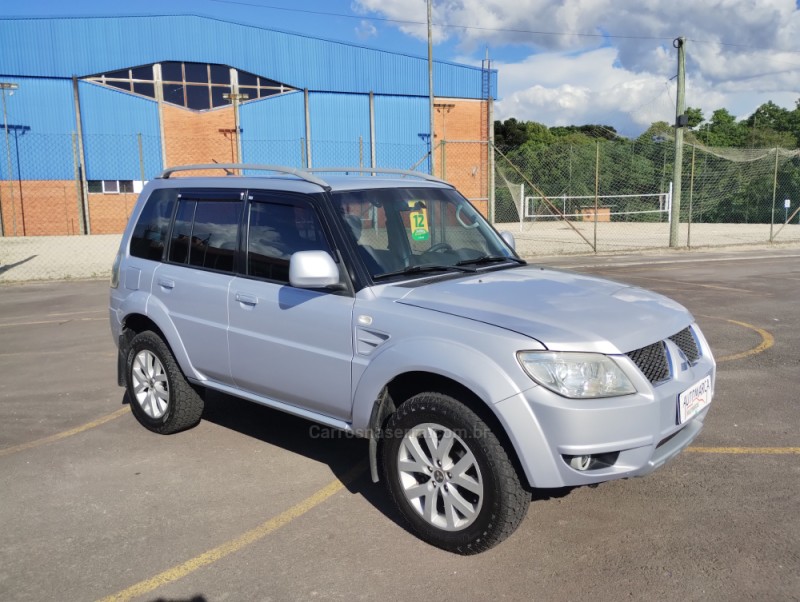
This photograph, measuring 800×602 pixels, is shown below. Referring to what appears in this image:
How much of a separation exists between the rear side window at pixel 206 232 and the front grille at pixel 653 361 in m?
2.64

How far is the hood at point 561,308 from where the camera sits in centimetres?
333

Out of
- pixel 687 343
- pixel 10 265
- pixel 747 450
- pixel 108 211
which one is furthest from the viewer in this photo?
pixel 108 211

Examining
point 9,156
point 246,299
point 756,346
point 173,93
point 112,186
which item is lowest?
point 756,346

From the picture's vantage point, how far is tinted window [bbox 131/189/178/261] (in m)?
5.36

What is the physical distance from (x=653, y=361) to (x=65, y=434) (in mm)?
4348

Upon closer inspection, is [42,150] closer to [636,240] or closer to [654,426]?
[636,240]

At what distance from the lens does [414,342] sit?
11.7 feet

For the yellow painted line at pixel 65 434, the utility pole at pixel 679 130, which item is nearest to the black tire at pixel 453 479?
the yellow painted line at pixel 65 434

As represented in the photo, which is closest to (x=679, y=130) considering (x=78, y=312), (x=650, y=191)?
(x=650, y=191)

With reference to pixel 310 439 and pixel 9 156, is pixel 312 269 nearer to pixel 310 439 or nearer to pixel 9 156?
pixel 310 439

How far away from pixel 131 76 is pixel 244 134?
19.5 ft

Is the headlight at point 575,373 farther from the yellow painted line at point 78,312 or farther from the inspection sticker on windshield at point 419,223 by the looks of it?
the yellow painted line at point 78,312

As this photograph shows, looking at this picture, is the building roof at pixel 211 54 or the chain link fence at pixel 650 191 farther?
the building roof at pixel 211 54

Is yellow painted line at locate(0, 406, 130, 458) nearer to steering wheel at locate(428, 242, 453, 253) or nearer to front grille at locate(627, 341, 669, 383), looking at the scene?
steering wheel at locate(428, 242, 453, 253)
